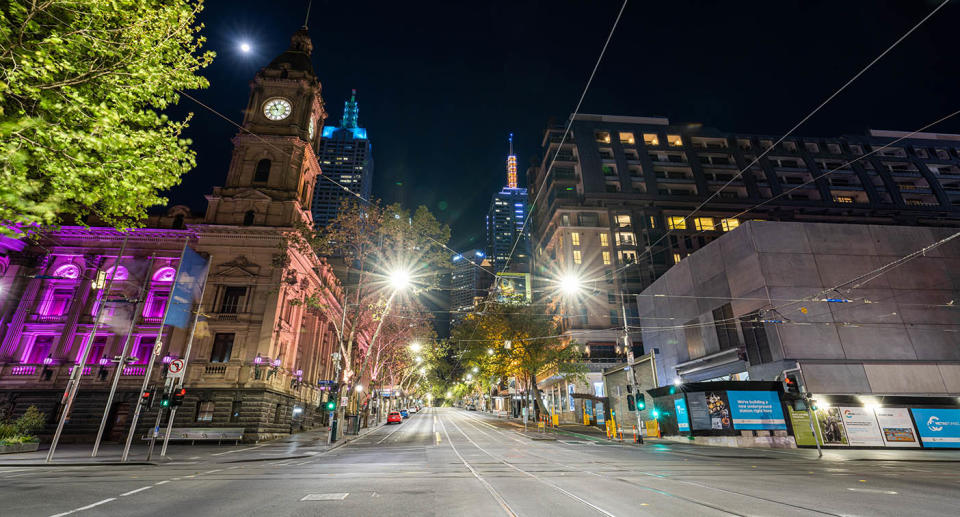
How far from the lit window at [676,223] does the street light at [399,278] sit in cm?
5156

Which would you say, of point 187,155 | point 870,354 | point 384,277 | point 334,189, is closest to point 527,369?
point 384,277

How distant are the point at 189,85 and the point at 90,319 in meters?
31.2

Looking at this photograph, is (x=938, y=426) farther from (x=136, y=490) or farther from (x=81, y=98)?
(x=81, y=98)

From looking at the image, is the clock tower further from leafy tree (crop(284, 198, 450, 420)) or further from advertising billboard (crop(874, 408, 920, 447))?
advertising billboard (crop(874, 408, 920, 447))

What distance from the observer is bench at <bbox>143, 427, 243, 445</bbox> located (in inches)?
1049

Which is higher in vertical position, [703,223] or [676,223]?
[703,223]

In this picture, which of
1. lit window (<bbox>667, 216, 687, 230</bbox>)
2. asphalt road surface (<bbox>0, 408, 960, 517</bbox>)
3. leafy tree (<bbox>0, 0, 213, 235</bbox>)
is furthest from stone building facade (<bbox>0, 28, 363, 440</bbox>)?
lit window (<bbox>667, 216, 687, 230</bbox>)

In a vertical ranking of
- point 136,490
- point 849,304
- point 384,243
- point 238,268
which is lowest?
point 136,490

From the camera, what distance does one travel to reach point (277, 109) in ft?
125

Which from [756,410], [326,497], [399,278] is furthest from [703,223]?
[326,497]

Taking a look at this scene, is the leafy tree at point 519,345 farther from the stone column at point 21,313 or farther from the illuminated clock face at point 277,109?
the stone column at point 21,313

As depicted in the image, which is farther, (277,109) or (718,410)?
(277,109)

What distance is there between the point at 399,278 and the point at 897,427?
104ft

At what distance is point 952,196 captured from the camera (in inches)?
2859
